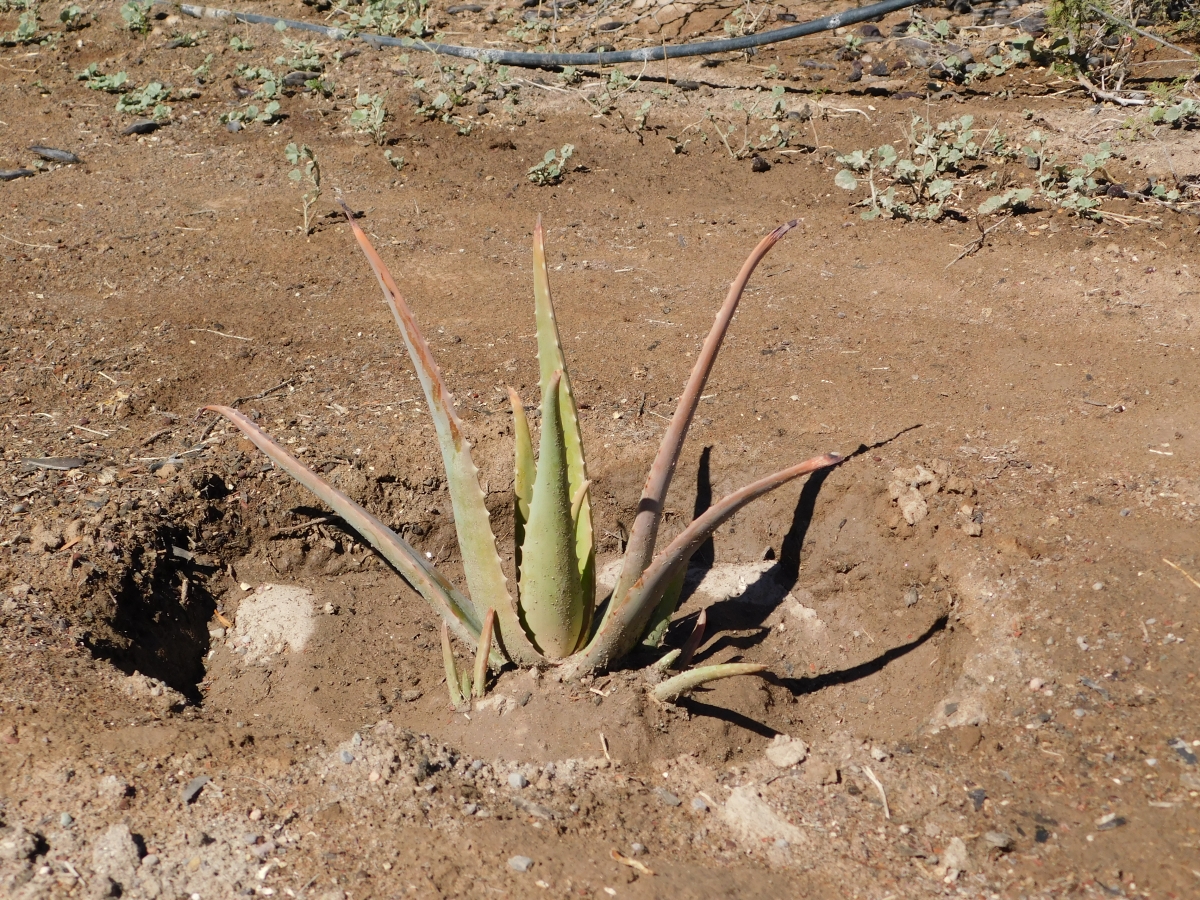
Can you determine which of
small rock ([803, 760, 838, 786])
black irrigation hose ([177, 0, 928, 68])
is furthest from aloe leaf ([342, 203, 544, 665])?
black irrigation hose ([177, 0, 928, 68])

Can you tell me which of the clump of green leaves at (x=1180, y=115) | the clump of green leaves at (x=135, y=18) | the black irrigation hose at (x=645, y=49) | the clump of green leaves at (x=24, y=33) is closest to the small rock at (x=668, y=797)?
the clump of green leaves at (x=1180, y=115)

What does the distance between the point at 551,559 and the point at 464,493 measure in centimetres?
21

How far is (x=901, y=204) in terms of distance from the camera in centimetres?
409

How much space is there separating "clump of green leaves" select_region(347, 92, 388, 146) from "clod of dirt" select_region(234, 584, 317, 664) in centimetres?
286

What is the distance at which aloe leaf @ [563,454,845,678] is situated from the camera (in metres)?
1.74

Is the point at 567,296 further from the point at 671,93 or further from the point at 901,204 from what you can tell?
the point at 671,93

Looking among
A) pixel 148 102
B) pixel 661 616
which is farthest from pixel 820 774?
pixel 148 102

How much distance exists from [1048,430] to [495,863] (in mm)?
1903

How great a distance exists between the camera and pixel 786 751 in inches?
83.4

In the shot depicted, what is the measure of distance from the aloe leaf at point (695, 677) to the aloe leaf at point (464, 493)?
0.28 m

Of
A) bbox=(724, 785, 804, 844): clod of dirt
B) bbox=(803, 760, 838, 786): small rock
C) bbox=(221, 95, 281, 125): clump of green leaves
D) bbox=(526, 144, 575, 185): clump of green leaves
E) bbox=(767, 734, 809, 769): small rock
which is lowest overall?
bbox=(767, 734, 809, 769): small rock

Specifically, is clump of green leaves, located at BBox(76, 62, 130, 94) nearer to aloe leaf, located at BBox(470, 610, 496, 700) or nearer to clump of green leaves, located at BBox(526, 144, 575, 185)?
clump of green leaves, located at BBox(526, 144, 575, 185)

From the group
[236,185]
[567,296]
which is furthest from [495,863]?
[236,185]

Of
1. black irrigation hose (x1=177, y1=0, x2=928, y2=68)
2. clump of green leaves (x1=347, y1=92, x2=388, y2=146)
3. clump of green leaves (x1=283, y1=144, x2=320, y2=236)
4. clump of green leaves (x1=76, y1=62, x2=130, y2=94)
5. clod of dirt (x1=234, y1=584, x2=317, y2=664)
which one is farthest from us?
clump of green leaves (x1=76, y1=62, x2=130, y2=94)
